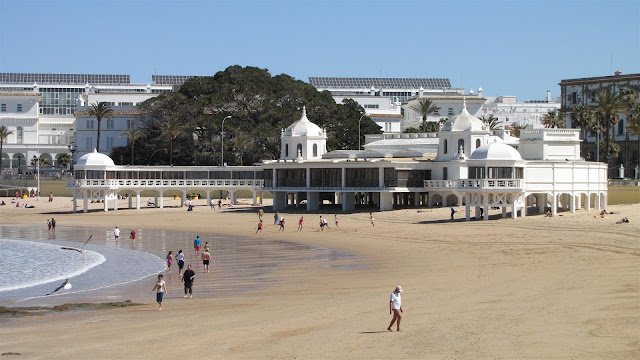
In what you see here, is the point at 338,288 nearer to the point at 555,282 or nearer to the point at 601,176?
the point at 555,282

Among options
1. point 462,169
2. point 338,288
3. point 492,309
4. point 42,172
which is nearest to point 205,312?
point 338,288

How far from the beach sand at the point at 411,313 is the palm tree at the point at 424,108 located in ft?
214

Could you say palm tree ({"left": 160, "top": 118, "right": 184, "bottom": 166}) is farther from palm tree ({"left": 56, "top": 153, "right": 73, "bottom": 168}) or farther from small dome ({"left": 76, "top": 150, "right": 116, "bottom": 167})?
palm tree ({"left": 56, "top": 153, "right": 73, "bottom": 168})

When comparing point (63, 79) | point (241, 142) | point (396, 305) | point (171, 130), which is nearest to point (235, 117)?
point (241, 142)

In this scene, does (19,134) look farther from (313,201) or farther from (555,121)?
(555,121)

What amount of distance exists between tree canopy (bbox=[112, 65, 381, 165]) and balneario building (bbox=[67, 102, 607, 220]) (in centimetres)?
1142

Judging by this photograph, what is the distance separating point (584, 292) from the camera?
30.2 metres

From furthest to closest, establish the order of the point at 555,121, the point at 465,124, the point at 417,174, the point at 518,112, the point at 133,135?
the point at 518,112
the point at 555,121
the point at 133,135
the point at 417,174
the point at 465,124

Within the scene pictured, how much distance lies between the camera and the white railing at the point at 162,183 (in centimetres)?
8275

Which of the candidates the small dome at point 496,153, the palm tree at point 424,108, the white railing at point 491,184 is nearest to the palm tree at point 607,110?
the palm tree at point 424,108

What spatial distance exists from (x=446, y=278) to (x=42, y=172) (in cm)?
9796

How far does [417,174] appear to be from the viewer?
73688 mm

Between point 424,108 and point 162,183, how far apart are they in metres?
43.5

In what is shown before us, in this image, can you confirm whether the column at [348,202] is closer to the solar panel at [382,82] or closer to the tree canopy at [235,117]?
the tree canopy at [235,117]
